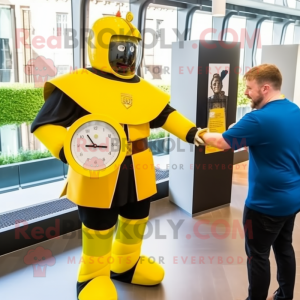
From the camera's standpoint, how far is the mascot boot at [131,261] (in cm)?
239

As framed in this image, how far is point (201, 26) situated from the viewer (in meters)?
5.37

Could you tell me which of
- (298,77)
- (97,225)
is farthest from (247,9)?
(97,225)

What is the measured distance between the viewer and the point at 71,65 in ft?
12.4

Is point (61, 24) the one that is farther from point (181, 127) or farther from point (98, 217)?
point (98, 217)

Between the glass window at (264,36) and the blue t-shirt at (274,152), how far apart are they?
18.7 ft

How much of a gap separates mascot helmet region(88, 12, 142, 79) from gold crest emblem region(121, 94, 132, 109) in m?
0.14

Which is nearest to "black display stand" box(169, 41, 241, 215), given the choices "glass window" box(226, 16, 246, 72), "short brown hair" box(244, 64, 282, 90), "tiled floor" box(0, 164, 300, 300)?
"tiled floor" box(0, 164, 300, 300)

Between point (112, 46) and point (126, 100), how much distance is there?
34cm

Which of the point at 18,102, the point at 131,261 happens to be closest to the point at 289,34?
the point at 18,102

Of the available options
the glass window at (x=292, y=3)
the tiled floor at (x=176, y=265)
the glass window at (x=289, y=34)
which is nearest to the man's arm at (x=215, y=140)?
Answer: the tiled floor at (x=176, y=265)

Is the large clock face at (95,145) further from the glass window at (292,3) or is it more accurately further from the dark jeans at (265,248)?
the glass window at (292,3)

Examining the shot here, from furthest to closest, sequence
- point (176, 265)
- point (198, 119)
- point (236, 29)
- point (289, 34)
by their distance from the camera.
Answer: point (289, 34) < point (236, 29) < point (198, 119) < point (176, 265)

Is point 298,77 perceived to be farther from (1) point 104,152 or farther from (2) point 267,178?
(1) point 104,152

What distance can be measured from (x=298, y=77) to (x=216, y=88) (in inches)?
103
